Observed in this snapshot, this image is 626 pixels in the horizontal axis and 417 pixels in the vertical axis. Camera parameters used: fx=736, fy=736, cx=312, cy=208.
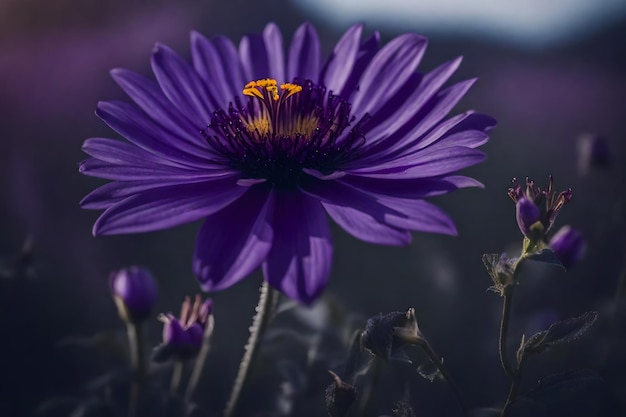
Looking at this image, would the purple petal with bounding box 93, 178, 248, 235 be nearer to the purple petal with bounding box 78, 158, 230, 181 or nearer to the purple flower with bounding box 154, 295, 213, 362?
the purple petal with bounding box 78, 158, 230, 181

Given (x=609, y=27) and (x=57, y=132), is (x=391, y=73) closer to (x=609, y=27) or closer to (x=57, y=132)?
(x=57, y=132)

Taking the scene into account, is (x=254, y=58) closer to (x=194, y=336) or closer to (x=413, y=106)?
(x=413, y=106)

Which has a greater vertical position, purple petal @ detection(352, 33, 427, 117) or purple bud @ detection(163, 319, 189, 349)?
purple petal @ detection(352, 33, 427, 117)

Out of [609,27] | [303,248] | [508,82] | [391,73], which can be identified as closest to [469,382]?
[391,73]

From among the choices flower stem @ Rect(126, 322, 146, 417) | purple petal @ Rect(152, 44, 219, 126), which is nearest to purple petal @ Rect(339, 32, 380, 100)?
purple petal @ Rect(152, 44, 219, 126)

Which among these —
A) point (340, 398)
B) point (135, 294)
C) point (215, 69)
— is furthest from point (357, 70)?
point (340, 398)
